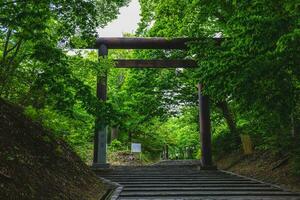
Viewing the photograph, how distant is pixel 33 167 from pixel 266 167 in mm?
8471

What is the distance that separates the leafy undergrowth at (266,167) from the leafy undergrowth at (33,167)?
16.1ft

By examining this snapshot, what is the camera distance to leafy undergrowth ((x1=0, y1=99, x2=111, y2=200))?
4.19m

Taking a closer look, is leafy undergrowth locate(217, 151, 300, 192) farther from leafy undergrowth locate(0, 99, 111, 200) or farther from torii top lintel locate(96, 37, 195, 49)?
torii top lintel locate(96, 37, 195, 49)

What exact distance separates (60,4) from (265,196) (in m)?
5.65

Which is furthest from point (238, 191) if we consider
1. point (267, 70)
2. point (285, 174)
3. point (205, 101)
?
point (205, 101)

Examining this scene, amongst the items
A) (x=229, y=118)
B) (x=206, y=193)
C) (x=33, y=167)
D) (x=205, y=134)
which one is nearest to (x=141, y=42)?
(x=205, y=134)

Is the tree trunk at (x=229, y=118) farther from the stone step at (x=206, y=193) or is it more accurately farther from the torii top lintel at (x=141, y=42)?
the stone step at (x=206, y=193)

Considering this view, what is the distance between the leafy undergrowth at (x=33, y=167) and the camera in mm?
4188

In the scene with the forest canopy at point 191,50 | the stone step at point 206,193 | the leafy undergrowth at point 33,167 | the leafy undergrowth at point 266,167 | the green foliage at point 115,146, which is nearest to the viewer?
the leafy undergrowth at point 33,167

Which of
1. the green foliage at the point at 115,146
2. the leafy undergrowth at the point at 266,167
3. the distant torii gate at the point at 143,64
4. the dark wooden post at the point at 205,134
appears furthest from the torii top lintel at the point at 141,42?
the green foliage at the point at 115,146

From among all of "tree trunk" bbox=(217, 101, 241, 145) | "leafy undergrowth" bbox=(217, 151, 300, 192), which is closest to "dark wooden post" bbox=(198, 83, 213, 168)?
"leafy undergrowth" bbox=(217, 151, 300, 192)

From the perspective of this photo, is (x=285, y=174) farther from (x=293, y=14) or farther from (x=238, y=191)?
(x=293, y=14)

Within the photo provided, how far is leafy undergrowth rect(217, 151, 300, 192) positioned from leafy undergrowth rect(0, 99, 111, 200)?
4.90m

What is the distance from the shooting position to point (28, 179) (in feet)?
14.7
